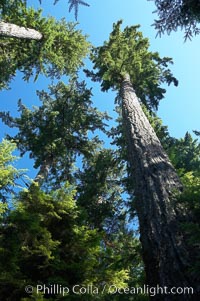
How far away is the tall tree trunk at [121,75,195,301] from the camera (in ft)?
16.8

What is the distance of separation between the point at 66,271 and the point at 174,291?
2.23m

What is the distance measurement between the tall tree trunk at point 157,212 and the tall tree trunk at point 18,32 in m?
5.29

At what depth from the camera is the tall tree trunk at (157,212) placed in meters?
5.11

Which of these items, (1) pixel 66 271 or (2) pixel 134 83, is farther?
(2) pixel 134 83

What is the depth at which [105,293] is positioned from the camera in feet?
20.5

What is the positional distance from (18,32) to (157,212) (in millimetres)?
8516

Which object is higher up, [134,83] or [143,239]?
[134,83]

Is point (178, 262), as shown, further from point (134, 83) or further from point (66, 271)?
point (134, 83)

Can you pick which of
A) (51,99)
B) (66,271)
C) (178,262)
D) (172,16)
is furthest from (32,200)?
(51,99)

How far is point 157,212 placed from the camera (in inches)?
246

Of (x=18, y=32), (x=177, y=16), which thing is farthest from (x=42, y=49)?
(x=177, y=16)

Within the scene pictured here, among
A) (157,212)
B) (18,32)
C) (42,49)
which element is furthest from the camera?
(42,49)

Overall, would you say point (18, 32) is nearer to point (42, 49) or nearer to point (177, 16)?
point (42, 49)

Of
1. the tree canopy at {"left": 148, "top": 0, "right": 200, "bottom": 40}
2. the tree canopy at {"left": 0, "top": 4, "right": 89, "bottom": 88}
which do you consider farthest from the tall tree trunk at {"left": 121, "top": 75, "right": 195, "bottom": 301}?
the tree canopy at {"left": 0, "top": 4, "right": 89, "bottom": 88}
